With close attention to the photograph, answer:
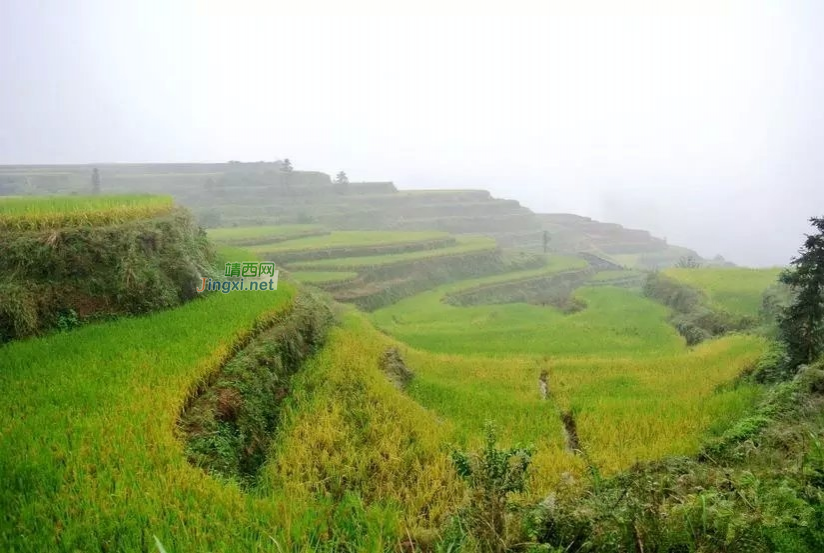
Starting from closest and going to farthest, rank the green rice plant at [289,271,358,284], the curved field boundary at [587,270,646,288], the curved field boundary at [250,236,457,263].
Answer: the green rice plant at [289,271,358,284]
the curved field boundary at [250,236,457,263]
the curved field boundary at [587,270,646,288]

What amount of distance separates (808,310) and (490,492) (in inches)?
310

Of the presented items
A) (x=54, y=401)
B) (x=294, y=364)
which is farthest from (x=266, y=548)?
(x=294, y=364)

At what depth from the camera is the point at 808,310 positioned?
866cm

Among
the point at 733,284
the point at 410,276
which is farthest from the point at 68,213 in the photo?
the point at 733,284

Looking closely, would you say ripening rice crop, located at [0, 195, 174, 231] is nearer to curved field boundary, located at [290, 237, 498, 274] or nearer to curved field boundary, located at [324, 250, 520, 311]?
curved field boundary, located at [324, 250, 520, 311]

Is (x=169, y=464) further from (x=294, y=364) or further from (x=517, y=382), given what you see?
(x=517, y=382)

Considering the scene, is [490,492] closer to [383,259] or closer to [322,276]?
[322,276]

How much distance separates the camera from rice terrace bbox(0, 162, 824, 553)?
12.0 feet

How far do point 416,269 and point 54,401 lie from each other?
103ft

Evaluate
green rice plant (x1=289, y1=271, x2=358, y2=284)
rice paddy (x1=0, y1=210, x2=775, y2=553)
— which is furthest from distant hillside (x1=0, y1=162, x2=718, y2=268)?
rice paddy (x1=0, y1=210, x2=775, y2=553)

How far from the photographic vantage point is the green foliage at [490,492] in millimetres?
3645

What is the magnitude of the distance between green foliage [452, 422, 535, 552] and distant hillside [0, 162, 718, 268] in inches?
1856

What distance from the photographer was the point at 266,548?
3.54 meters

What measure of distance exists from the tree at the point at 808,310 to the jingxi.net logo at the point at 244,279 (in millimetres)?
10266
